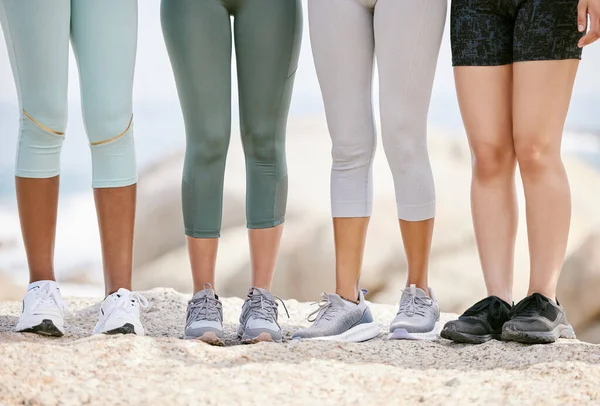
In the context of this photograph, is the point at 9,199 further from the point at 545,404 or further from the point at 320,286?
the point at 545,404

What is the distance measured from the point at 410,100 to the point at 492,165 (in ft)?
1.15

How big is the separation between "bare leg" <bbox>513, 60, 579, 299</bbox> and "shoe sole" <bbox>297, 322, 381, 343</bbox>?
1.72 feet

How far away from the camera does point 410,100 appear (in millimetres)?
2318

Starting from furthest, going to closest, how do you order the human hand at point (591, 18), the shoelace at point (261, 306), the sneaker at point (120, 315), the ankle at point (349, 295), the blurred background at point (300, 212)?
the blurred background at point (300, 212)
the ankle at point (349, 295)
the shoelace at point (261, 306)
the sneaker at point (120, 315)
the human hand at point (591, 18)

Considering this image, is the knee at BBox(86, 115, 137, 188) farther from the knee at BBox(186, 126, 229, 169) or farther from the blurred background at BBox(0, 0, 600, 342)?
the blurred background at BBox(0, 0, 600, 342)

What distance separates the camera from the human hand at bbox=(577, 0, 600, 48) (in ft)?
6.96

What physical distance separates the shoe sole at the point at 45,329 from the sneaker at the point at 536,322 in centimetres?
139

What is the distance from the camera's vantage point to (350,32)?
7.64ft

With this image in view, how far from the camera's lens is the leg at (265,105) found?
2.31 meters

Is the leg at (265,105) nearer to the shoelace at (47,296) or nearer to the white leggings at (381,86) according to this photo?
the white leggings at (381,86)

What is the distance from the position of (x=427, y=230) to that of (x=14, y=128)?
4.38m

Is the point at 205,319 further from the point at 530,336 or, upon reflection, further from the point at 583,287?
the point at 583,287

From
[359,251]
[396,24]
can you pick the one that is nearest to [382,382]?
[359,251]

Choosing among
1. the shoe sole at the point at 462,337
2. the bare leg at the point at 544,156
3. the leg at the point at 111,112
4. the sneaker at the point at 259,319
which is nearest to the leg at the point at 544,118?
the bare leg at the point at 544,156
